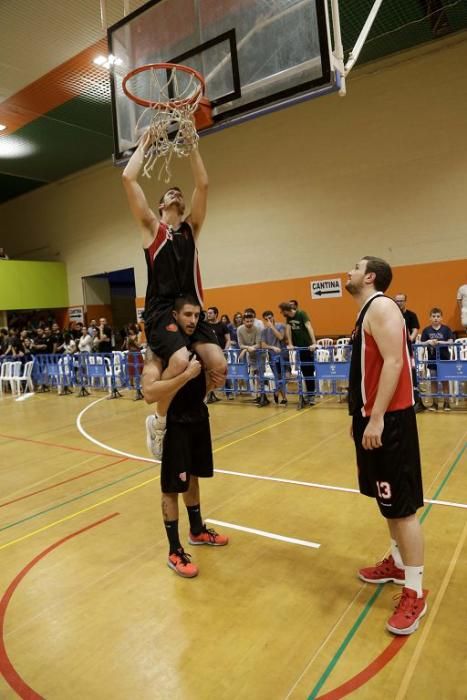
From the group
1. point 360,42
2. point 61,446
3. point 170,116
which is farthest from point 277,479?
point 360,42

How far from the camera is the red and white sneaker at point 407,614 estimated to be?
8.52 ft

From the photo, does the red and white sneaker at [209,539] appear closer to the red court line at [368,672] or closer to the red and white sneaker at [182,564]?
the red and white sneaker at [182,564]

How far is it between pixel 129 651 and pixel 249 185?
12989mm

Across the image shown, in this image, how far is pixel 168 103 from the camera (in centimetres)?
446

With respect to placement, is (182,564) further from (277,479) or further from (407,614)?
(277,479)

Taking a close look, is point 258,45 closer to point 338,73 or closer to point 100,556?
point 338,73

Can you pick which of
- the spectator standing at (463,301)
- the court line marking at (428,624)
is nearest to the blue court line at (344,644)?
the court line marking at (428,624)

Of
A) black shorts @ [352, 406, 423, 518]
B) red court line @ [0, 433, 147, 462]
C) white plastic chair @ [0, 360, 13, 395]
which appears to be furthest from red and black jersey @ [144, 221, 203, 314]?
white plastic chair @ [0, 360, 13, 395]

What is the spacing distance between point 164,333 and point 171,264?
0.50 meters

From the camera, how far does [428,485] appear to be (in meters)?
4.82

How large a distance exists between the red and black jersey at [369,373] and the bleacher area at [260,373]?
588cm

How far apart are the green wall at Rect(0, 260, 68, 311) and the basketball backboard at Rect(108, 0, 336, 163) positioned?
46.0 feet

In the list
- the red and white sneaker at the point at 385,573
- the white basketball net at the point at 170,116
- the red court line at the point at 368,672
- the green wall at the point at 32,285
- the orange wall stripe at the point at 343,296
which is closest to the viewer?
the red court line at the point at 368,672

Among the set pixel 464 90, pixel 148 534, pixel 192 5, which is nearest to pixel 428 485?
pixel 148 534
